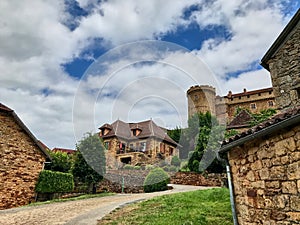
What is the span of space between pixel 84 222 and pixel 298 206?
5.05 metres

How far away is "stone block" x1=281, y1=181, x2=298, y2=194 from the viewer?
10.3ft

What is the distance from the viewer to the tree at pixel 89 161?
51.9 feet

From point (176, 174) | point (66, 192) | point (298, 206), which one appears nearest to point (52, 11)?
point (298, 206)

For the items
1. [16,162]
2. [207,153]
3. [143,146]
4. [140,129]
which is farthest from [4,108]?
[140,129]

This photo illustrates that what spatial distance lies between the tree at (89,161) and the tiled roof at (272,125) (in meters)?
12.8

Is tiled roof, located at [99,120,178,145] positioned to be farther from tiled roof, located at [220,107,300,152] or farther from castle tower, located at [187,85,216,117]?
tiled roof, located at [220,107,300,152]

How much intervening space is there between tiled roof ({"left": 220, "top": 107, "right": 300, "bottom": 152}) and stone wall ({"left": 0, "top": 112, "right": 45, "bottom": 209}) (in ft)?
36.6

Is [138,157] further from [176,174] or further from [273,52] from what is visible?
[273,52]

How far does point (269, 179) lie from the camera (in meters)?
3.58

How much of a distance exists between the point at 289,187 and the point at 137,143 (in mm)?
24564

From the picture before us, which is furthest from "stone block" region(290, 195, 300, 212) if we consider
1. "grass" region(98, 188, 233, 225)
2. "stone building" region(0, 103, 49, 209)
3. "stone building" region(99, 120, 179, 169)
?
"stone building" region(99, 120, 179, 169)

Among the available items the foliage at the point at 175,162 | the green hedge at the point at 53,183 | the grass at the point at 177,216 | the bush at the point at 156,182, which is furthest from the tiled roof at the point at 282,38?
the foliage at the point at 175,162

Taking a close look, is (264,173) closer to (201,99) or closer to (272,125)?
(272,125)

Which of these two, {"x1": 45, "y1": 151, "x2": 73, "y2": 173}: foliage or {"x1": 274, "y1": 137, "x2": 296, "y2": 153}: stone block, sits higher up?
{"x1": 45, "y1": 151, "x2": 73, "y2": 173}: foliage
